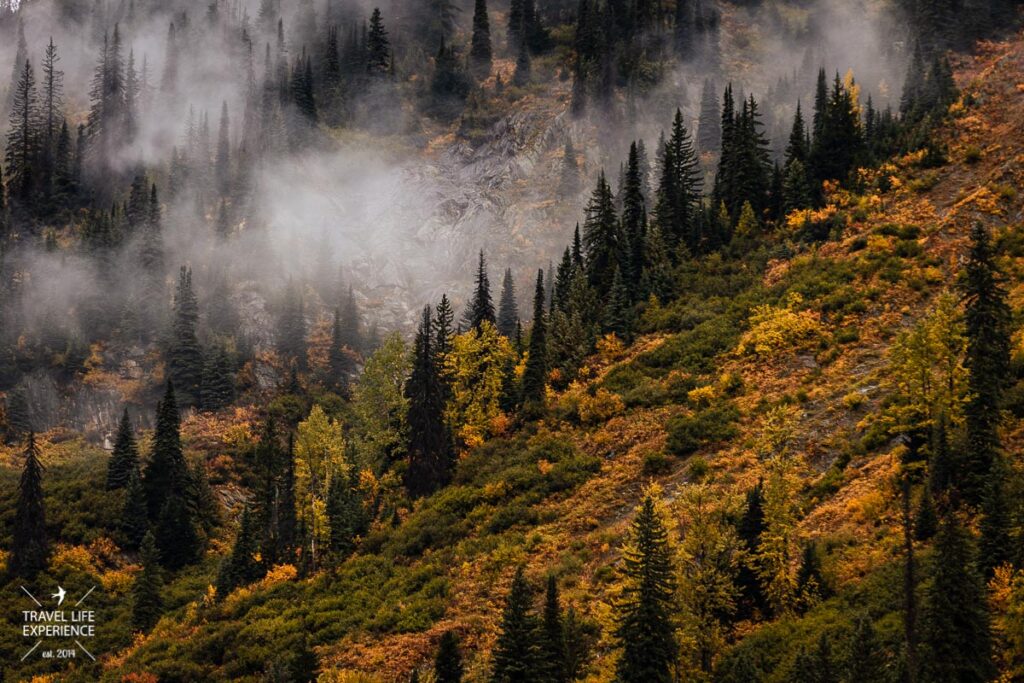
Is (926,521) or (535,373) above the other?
(926,521)

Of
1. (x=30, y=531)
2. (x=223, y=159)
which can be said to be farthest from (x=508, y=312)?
(x=223, y=159)

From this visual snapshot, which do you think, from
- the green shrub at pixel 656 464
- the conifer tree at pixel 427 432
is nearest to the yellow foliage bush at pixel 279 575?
the conifer tree at pixel 427 432

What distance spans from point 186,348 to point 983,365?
314ft

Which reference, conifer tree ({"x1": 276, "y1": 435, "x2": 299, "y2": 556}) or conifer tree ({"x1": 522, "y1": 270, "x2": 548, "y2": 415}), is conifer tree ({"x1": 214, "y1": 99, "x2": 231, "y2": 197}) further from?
conifer tree ({"x1": 522, "y1": 270, "x2": 548, "y2": 415})

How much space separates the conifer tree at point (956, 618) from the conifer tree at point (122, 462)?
75777 millimetres

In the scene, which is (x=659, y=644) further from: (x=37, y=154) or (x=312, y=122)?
(x=37, y=154)

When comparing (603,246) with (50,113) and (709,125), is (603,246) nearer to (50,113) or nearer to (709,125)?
(709,125)

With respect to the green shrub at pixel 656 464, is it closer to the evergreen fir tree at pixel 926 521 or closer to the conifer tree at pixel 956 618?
the evergreen fir tree at pixel 926 521

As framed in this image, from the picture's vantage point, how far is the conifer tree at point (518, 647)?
123ft

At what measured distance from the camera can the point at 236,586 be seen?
67500 mm

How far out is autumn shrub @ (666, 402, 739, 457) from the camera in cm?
6022

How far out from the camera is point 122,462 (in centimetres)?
8919

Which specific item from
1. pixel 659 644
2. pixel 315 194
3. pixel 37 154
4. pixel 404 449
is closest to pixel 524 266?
pixel 315 194

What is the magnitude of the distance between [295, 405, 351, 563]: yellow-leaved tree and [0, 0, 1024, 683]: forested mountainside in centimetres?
40
